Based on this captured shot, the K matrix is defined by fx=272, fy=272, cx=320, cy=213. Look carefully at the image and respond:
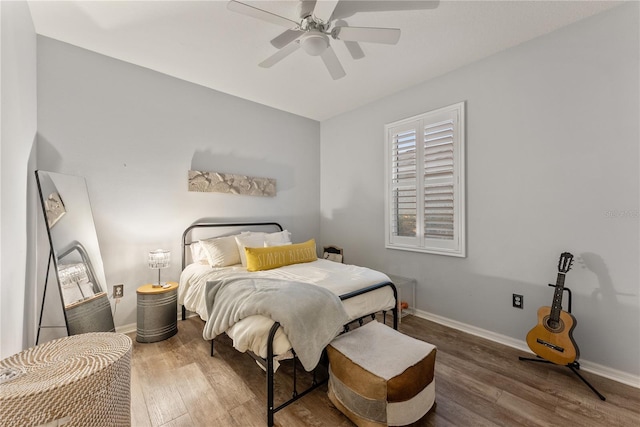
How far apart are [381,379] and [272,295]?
829 mm

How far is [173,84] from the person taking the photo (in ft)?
10.3

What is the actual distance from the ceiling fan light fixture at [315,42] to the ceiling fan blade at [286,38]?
56 millimetres

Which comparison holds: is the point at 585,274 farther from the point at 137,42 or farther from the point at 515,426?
the point at 137,42

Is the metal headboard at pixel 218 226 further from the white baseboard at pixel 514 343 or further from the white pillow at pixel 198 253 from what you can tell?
the white baseboard at pixel 514 343

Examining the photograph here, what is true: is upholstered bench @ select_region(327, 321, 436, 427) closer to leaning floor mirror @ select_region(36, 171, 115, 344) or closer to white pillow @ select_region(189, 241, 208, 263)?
white pillow @ select_region(189, 241, 208, 263)

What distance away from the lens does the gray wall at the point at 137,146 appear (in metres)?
2.52

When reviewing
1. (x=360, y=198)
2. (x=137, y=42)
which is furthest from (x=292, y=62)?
(x=360, y=198)

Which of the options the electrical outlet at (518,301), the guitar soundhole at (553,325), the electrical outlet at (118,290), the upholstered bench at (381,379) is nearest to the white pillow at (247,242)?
the electrical outlet at (118,290)

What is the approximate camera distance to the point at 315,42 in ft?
6.56

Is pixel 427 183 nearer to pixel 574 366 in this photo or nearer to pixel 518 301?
pixel 518 301

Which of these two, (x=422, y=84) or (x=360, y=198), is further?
(x=360, y=198)

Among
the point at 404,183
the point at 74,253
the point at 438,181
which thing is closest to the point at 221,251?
the point at 74,253

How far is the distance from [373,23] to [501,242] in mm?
2324

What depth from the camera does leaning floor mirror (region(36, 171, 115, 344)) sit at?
216 cm
